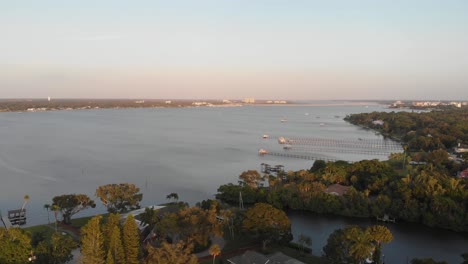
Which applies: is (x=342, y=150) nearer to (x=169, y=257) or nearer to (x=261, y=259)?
(x=261, y=259)

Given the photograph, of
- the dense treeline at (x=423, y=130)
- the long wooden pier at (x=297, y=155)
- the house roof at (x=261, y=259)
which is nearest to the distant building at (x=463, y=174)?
the long wooden pier at (x=297, y=155)

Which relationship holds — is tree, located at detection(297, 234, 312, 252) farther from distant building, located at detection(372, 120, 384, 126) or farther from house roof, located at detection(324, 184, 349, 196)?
distant building, located at detection(372, 120, 384, 126)

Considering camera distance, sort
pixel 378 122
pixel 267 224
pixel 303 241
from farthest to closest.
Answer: pixel 378 122
pixel 303 241
pixel 267 224

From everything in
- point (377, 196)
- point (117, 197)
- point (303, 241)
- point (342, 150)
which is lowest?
point (342, 150)

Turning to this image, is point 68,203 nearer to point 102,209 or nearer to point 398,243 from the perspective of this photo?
point 102,209

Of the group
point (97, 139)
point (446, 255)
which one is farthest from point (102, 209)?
point (97, 139)

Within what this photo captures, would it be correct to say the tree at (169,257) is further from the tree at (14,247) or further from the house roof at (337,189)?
the house roof at (337,189)

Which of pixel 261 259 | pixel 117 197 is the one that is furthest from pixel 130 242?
pixel 117 197
